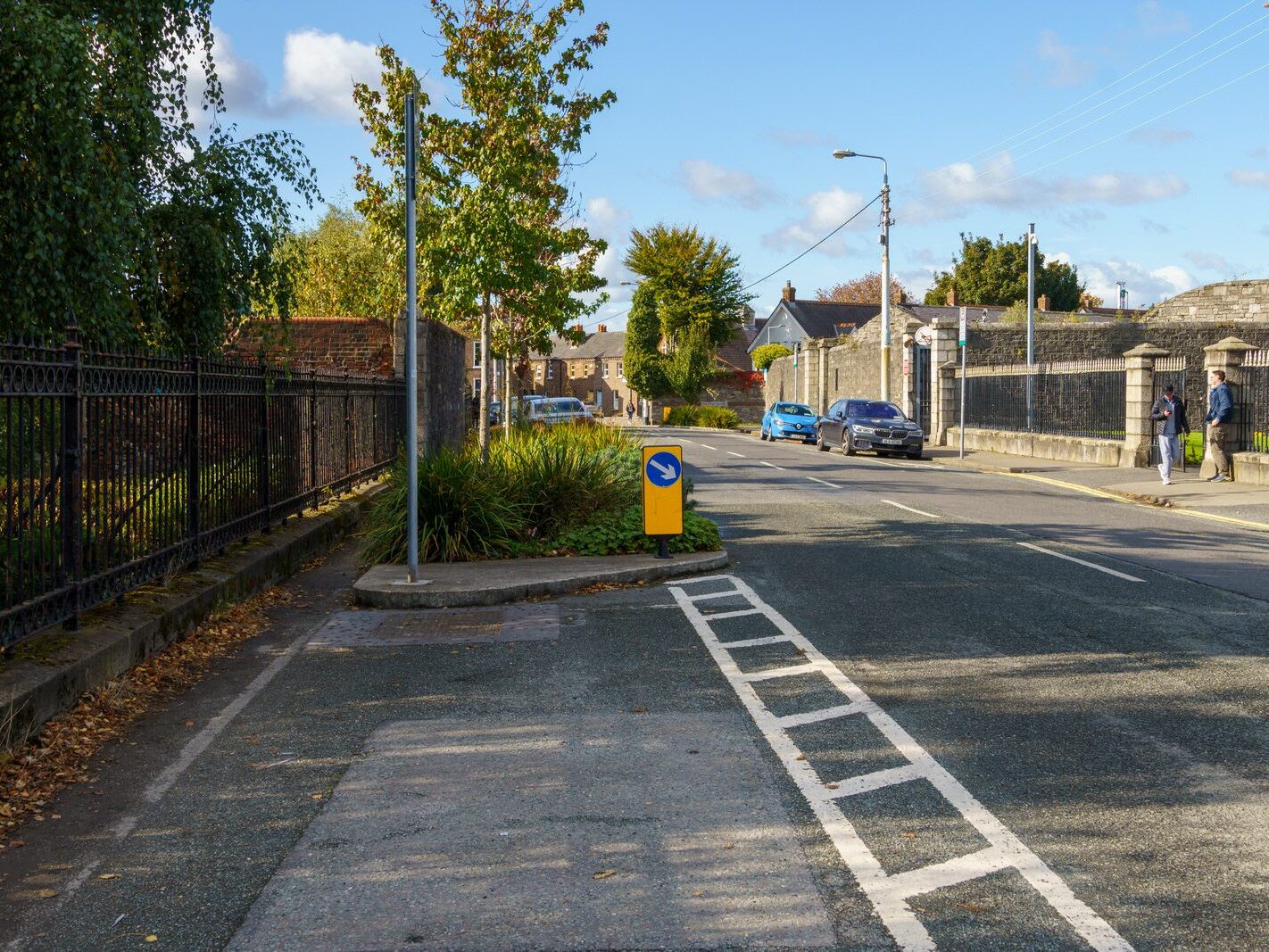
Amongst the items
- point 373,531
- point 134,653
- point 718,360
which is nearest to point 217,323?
point 373,531

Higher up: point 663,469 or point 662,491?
point 663,469

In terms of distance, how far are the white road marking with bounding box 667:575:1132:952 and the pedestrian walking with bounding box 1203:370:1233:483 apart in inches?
684

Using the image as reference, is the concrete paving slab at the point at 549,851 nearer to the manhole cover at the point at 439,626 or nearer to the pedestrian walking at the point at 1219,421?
the manhole cover at the point at 439,626

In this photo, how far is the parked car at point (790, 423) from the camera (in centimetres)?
4581

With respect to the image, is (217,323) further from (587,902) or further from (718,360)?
(718,360)

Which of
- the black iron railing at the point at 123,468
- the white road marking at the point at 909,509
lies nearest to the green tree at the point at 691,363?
the white road marking at the point at 909,509

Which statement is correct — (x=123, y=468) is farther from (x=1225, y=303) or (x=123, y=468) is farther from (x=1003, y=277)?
(x=1003, y=277)

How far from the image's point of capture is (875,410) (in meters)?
35.4

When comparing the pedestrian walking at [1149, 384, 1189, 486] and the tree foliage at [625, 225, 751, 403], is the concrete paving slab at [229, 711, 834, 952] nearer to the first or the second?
the pedestrian walking at [1149, 384, 1189, 486]

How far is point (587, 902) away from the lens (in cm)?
414

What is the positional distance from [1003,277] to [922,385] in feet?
151

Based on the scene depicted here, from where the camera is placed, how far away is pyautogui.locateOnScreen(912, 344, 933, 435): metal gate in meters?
42.2

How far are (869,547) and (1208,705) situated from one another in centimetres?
692

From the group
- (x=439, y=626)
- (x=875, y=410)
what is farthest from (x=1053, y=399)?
(x=439, y=626)
